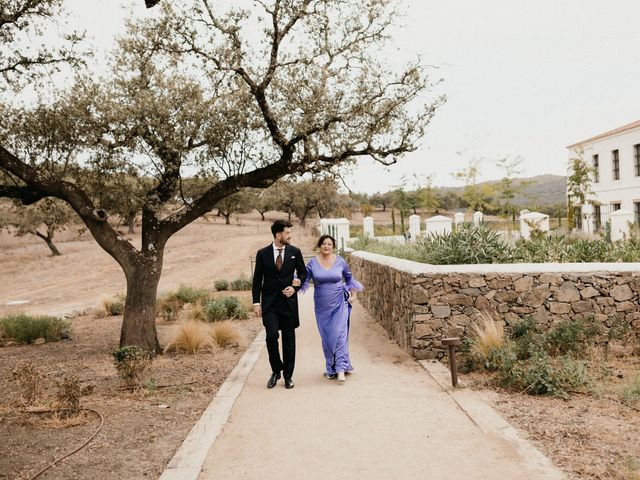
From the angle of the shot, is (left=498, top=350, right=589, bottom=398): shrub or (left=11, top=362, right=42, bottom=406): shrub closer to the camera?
(left=498, top=350, right=589, bottom=398): shrub

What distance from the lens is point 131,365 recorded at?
7.55 meters

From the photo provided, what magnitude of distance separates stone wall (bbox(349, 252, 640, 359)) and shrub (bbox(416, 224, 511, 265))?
808 millimetres

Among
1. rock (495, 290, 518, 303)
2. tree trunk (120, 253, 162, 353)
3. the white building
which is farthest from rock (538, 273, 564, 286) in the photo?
the white building

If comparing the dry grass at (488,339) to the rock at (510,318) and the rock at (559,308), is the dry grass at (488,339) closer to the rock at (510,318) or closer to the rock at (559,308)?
the rock at (510,318)

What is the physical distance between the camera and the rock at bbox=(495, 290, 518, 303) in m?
8.43

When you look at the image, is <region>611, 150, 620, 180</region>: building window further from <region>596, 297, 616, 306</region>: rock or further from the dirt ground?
<region>596, 297, 616, 306</region>: rock

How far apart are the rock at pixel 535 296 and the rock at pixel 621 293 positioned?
98 cm

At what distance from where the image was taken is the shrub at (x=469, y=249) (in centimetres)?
937

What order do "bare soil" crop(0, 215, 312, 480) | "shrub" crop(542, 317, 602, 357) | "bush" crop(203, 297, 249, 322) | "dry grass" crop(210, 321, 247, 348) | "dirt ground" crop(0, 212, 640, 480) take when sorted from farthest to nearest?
"bush" crop(203, 297, 249, 322) → "dry grass" crop(210, 321, 247, 348) → "shrub" crop(542, 317, 602, 357) → "bare soil" crop(0, 215, 312, 480) → "dirt ground" crop(0, 212, 640, 480)

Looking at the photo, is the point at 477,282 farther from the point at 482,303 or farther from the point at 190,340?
the point at 190,340

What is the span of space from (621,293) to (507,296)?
1706 mm

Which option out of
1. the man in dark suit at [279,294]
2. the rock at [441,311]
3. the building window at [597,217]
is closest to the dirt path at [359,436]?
the man in dark suit at [279,294]

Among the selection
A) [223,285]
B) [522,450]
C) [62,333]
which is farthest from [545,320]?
[223,285]

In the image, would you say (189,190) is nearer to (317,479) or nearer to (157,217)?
(157,217)
